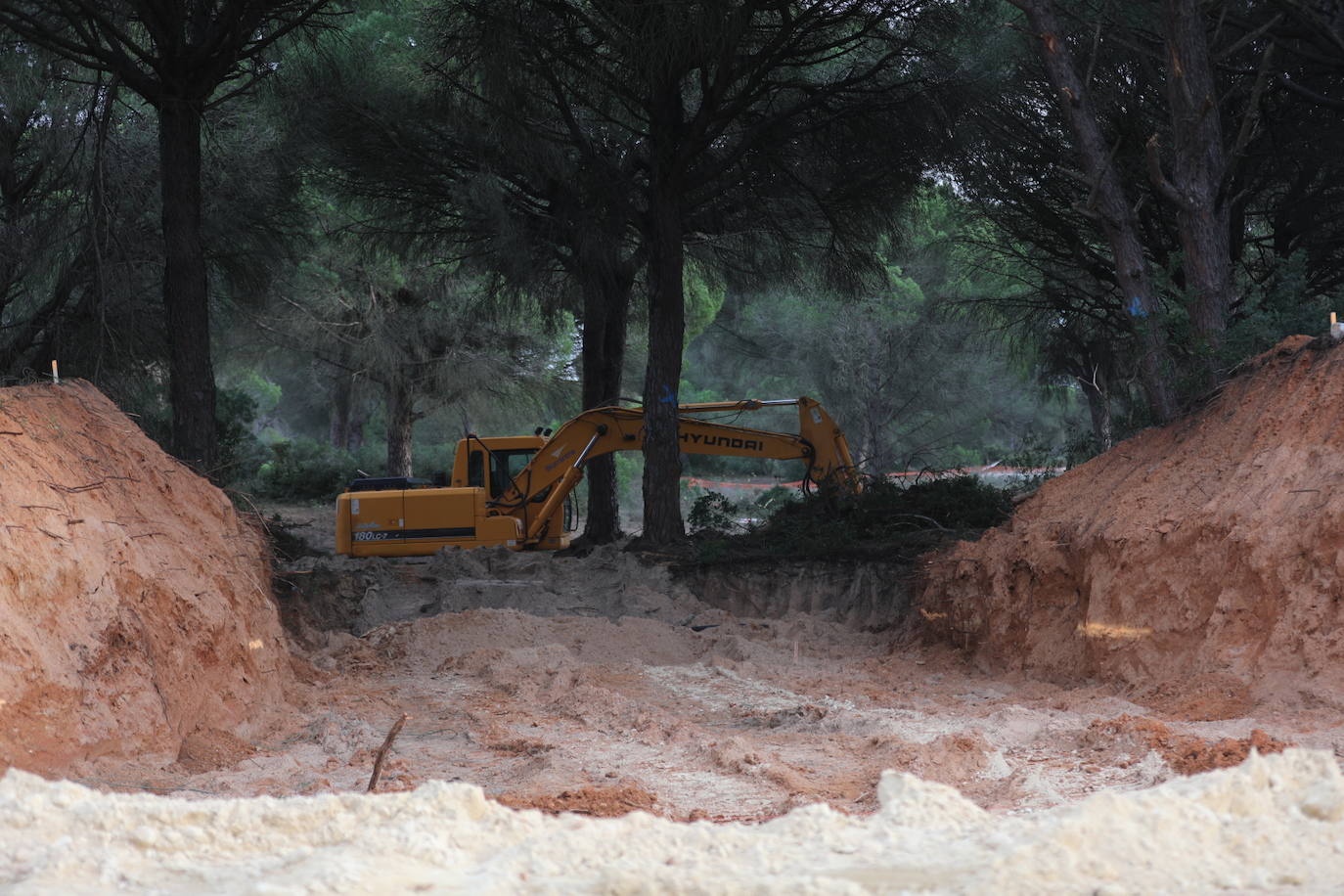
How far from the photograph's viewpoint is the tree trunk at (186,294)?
10734mm

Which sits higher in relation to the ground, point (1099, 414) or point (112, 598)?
point (1099, 414)

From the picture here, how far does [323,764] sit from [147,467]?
249 centimetres

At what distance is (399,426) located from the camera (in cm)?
2317

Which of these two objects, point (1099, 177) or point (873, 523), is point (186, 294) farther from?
point (1099, 177)

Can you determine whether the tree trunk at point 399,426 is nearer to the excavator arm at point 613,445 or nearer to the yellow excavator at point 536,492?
the yellow excavator at point 536,492

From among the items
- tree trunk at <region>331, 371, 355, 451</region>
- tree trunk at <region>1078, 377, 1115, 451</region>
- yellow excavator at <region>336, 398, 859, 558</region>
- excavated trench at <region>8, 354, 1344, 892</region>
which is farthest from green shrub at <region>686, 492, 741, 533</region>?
tree trunk at <region>331, 371, 355, 451</region>

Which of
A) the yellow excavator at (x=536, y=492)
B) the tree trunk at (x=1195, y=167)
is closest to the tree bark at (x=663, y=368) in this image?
the yellow excavator at (x=536, y=492)

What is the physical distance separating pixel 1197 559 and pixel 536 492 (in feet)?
28.3

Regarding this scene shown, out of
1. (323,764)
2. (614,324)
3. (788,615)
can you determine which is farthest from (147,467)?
(614,324)

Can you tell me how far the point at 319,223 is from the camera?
1669 cm

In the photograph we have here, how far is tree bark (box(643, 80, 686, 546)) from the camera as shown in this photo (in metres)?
13.1

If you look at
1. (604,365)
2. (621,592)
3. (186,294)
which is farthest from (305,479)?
(621,592)

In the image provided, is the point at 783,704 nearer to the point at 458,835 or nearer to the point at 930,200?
the point at 458,835

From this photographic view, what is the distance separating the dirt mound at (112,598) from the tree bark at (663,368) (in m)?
6.00
